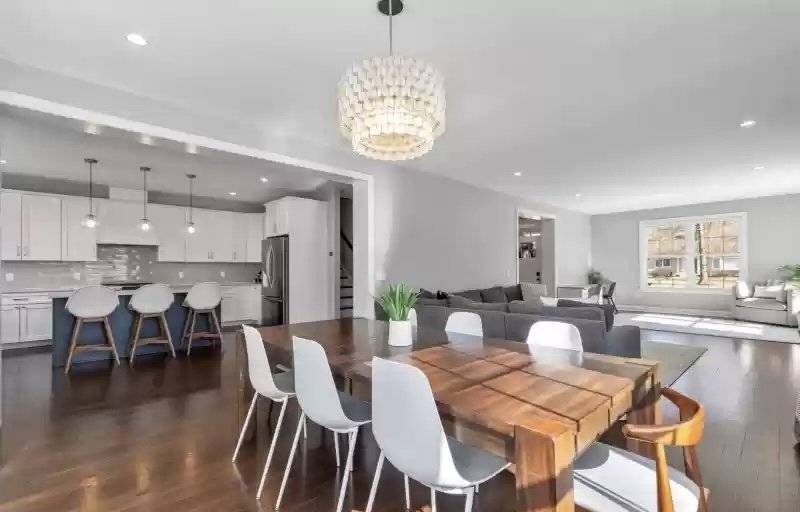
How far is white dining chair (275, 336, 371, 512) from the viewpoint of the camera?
1813mm

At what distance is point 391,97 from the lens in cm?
196

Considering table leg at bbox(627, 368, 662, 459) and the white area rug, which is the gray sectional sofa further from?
the white area rug

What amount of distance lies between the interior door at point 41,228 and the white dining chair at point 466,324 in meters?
6.39

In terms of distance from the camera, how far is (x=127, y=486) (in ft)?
6.95

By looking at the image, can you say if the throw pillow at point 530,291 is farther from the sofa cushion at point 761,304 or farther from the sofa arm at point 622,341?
the sofa cushion at point 761,304

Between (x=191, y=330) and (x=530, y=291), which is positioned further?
(x=530, y=291)

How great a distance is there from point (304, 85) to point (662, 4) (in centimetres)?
233

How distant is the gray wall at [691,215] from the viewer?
791 cm

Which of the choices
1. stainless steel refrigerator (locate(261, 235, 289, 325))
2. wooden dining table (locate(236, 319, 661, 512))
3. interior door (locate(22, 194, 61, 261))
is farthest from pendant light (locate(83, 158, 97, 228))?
wooden dining table (locate(236, 319, 661, 512))

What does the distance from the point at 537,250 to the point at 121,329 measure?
8.52 meters

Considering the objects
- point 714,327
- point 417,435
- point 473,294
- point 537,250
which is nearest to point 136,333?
point 473,294

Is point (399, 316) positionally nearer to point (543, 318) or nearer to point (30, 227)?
point (543, 318)

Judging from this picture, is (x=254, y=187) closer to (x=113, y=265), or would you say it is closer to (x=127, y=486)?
(x=113, y=265)

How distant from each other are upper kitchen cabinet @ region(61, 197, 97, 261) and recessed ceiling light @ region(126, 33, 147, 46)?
15.6 ft
